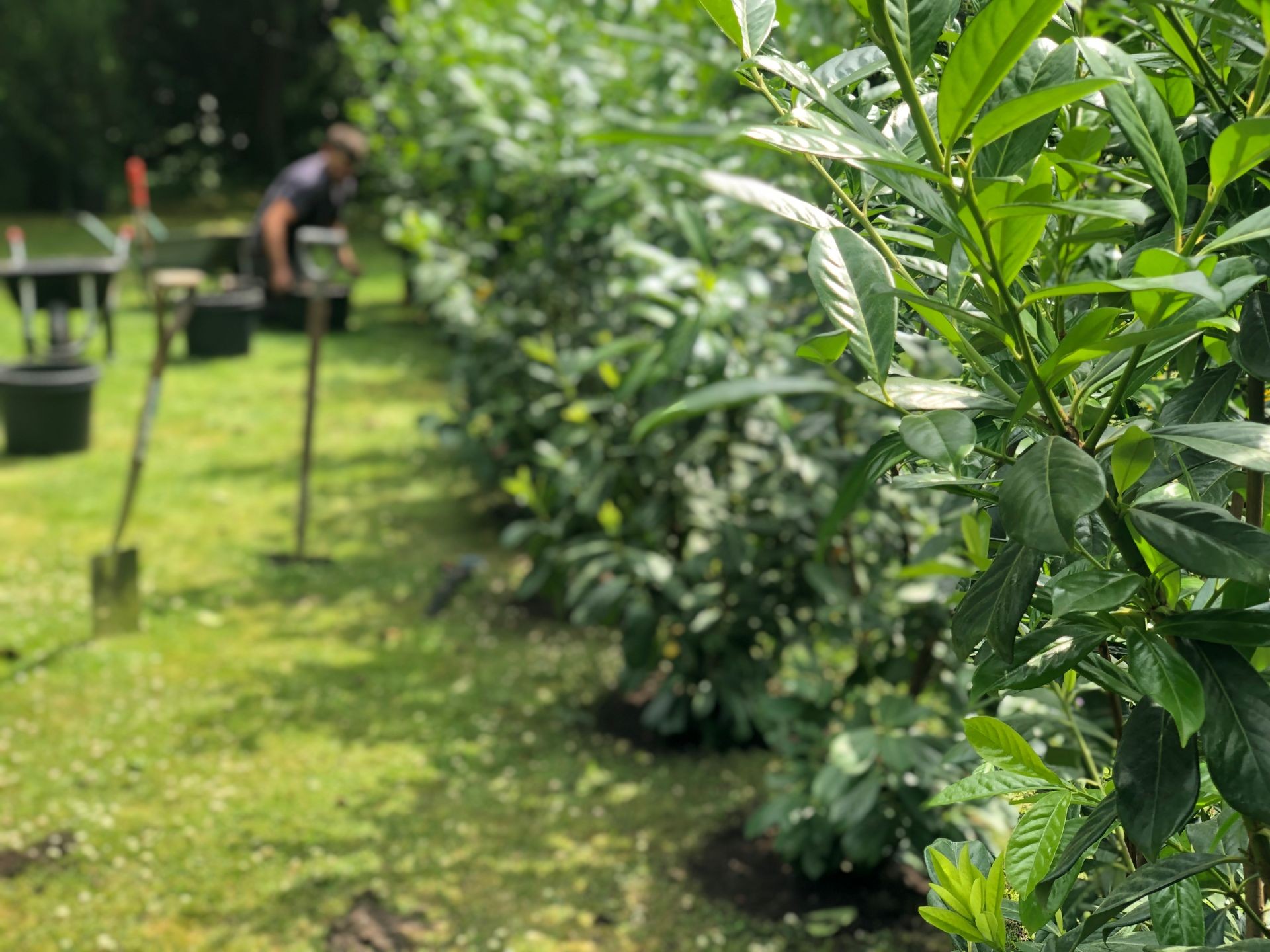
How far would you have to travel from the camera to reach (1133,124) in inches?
31.1

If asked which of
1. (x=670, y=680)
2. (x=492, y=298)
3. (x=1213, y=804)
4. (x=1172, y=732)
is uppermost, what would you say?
(x=1172, y=732)

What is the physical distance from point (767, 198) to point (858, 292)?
0.12 metres

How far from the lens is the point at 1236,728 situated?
797mm

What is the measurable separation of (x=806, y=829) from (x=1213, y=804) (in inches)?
78.1

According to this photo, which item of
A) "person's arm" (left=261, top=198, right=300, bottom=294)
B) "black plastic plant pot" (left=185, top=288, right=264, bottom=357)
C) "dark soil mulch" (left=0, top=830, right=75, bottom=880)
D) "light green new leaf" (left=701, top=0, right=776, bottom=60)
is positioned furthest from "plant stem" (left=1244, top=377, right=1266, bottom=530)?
"black plastic plant pot" (left=185, top=288, right=264, bottom=357)

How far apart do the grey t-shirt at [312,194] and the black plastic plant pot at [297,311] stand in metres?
0.90

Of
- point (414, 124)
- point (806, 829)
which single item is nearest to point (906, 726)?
point (806, 829)

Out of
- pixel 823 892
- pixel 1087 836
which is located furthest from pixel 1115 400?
pixel 823 892

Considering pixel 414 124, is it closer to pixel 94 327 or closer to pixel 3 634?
pixel 94 327

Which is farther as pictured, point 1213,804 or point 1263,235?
point 1213,804

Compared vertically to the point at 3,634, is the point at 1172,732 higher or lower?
higher

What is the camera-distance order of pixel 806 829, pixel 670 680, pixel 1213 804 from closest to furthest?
1. pixel 1213 804
2. pixel 806 829
3. pixel 670 680

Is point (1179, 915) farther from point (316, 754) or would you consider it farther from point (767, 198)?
point (316, 754)

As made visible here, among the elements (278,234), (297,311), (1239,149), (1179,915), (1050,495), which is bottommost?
(297,311)
